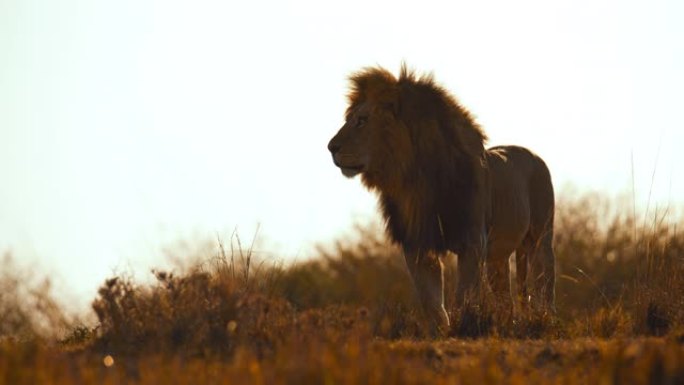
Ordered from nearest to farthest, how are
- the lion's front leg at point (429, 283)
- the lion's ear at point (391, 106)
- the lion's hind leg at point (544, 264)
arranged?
the lion's front leg at point (429, 283) < the lion's ear at point (391, 106) < the lion's hind leg at point (544, 264)

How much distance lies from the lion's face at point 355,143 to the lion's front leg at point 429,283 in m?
0.69

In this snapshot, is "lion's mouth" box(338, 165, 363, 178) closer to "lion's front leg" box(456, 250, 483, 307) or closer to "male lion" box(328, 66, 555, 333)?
"male lion" box(328, 66, 555, 333)

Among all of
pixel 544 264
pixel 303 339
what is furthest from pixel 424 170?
pixel 303 339

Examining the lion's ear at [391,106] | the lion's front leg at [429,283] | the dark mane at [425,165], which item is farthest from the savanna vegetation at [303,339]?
the lion's ear at [391,106]

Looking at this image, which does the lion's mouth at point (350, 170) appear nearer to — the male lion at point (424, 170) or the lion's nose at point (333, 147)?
the male lion at point (424, 170)

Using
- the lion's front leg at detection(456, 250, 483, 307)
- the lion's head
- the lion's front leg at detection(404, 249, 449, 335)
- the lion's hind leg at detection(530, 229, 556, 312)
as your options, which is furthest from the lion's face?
the lion's hind leg at detection(530, 229, 556, 312)

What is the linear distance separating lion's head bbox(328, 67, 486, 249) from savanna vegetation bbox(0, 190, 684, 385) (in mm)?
595

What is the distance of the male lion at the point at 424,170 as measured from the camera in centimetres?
887

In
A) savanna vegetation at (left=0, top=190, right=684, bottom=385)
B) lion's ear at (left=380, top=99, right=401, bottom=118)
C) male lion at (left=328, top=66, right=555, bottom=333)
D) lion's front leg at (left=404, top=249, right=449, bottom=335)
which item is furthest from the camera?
lion's ear at (left=380, top=99, right=401, bottom=118)

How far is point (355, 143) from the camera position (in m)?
8.92

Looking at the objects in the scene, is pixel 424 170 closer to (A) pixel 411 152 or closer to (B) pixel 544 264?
(A) pixel 411 152

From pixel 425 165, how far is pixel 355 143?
0.55 m

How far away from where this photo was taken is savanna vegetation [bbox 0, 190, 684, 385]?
4.93m

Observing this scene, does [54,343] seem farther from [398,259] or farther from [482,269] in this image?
[398,259]
